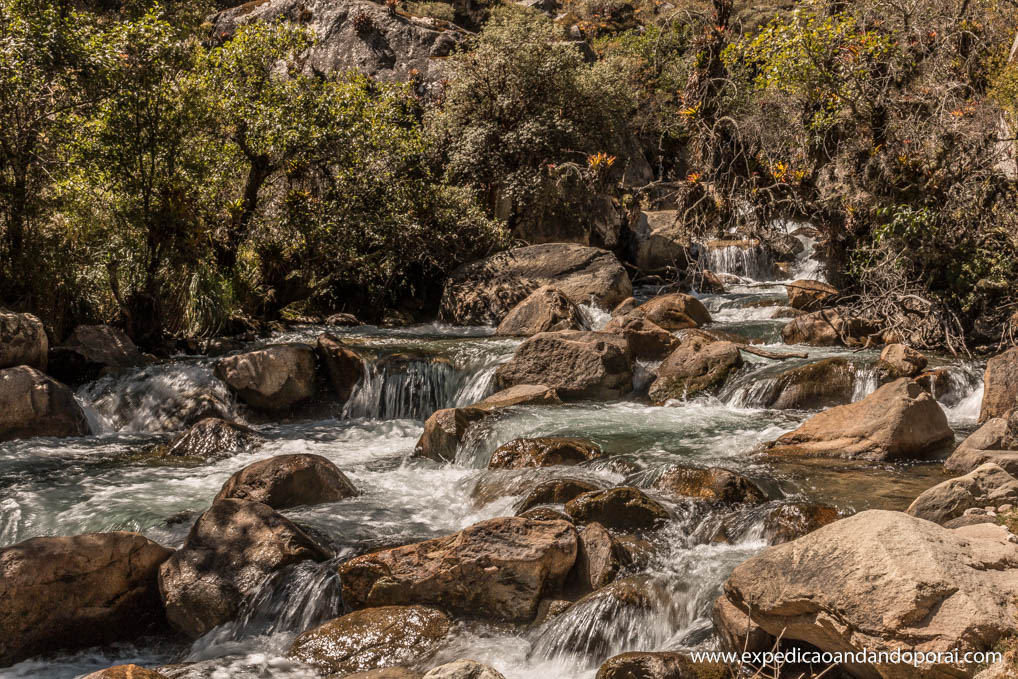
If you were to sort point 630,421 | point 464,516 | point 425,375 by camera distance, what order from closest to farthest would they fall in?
point 464,516 < point 630,421 < point 425,375

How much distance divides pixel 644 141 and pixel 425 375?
1752cm

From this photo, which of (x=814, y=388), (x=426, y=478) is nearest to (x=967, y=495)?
(x=814, y=388)

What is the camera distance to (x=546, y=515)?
665 cm

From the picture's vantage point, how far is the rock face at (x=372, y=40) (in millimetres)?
25391

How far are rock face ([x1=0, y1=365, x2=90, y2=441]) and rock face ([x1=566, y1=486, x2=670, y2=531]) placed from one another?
7374 mm

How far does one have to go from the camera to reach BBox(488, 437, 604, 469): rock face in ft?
27.9

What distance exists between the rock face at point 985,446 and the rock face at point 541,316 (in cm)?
776

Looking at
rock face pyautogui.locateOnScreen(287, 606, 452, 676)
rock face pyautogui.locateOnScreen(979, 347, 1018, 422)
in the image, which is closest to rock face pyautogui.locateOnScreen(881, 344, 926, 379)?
rock face pyautogui.locateOnScreen(979, 347, 1018, 422)

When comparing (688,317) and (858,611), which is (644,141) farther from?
(858,611)

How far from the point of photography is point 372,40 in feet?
84.6

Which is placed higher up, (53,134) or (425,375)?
(53,134)

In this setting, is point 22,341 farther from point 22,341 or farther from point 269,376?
point 269,376

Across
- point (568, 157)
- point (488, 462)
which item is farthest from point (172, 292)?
point (568, 157)

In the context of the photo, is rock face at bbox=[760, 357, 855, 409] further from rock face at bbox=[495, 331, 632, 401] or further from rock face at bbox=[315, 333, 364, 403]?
rock face at bbox=[315, 333, 364, 403]
